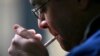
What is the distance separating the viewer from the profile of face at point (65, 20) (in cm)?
110

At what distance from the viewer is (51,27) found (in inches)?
46.3

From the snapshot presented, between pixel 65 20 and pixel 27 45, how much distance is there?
14 cm

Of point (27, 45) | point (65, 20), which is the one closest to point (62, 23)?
point (65, 20)

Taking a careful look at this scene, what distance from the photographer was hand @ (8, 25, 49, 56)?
1.14 meters

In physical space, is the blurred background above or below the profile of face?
below

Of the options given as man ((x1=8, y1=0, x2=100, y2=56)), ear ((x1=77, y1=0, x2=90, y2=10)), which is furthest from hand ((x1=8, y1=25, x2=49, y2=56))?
ear ((x1=77, y1=0, x2=90, y2=10))

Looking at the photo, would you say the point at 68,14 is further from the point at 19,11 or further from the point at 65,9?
the point at 19,11

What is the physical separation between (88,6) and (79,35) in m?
0.10

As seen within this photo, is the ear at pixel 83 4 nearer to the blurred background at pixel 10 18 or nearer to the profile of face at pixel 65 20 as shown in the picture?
the profile of face at pixel 65 20

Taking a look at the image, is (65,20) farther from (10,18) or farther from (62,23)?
(10,18)

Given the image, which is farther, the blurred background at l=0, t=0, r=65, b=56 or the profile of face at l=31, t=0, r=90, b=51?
the blurred background at l=0, t=0, r=65, b=56

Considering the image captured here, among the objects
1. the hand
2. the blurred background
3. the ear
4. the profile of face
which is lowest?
the blurred background

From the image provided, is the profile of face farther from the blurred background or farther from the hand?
the blurred background

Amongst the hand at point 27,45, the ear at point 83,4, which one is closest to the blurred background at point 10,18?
the hand at point 27,45
